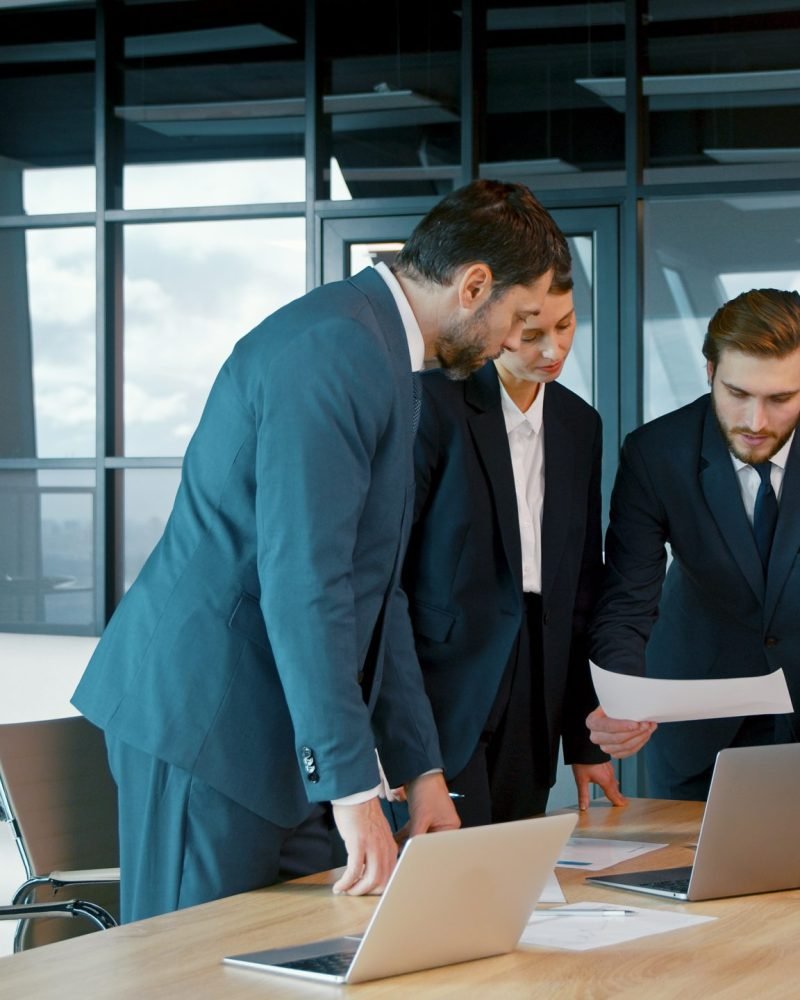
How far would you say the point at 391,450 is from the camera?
6.31ft

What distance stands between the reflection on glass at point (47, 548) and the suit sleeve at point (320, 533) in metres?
3.97

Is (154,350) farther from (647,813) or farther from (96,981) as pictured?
(96,981)

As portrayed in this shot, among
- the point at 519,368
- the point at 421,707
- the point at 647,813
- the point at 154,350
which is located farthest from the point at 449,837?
the point at 154,350

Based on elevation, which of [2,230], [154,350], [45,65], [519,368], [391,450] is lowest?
[391,450]

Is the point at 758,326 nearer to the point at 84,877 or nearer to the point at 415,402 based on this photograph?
the point at 415,402

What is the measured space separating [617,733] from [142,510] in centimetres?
342

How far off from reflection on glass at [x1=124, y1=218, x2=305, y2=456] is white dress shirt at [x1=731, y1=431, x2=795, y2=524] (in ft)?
9.41

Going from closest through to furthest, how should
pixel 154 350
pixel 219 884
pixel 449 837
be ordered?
pixel 449 837
pixel 219 884
pixel 154 350

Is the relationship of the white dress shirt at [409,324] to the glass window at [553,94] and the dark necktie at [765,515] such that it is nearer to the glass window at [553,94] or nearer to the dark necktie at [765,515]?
the dark necktie at [765,515]

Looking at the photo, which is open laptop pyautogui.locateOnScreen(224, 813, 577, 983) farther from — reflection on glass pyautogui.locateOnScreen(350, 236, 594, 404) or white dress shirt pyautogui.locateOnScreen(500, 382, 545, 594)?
reflection on glass pyautogui.locateOnScreen(350, 236, 594, 404)

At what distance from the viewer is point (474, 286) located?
2016 millimetres

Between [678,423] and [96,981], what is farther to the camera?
[678,423]

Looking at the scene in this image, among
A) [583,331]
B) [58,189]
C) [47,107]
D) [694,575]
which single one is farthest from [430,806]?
[47,107]

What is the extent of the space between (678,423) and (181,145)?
10.7 feet
